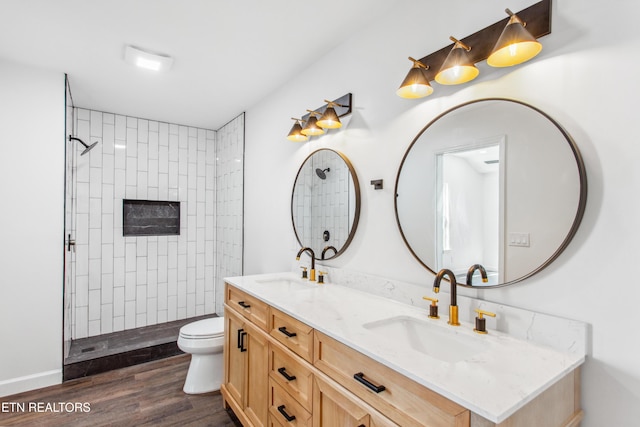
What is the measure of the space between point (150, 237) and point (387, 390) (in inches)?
146

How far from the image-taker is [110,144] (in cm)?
371

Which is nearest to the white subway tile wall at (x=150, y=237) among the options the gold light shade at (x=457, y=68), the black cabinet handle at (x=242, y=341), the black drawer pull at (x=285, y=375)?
the black cabinet handle at (x=242, y=341)

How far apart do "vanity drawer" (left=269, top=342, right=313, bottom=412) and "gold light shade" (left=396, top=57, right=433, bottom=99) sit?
132 cm

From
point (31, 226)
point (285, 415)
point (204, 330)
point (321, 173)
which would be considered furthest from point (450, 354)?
point (31, 226)

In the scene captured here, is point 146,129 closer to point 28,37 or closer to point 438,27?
point 28,37

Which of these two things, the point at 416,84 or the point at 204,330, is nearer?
the point at 416,84

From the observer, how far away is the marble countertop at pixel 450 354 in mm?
824

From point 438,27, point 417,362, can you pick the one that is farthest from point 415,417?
point 438,27

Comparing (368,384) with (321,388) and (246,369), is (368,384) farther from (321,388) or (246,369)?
(246,369)

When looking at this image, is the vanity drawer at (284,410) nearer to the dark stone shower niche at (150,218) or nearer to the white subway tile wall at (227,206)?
the white subway tile wall at (227,206)

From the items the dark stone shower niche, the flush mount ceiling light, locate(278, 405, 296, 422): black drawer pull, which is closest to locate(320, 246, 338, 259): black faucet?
locate(278, 405, 296, 422): black drawer pull

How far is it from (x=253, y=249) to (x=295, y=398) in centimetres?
200

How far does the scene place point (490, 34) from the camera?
52.8 inches

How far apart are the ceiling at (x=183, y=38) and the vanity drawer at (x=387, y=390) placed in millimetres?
1790
